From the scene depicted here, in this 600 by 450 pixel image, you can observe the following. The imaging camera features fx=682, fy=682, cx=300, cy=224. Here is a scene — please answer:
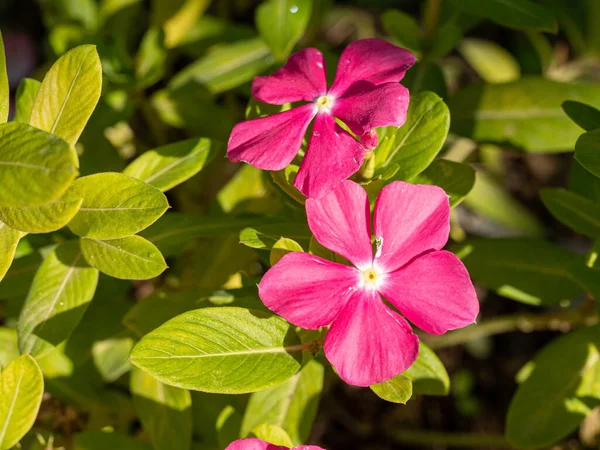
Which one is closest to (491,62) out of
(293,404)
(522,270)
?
(522,270)

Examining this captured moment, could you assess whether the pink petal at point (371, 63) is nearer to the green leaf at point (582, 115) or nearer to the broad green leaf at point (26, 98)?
the green leaf at point (582, 115)

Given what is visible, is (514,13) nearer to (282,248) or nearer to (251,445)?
(282,248)

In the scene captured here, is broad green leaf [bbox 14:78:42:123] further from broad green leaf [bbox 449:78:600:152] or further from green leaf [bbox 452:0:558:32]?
broad green leaf [bbox 449:78:600:152]

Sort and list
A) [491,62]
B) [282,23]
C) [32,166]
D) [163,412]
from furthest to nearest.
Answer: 1. [491,62]
2. [282,23]
3. [163,412]
4. [32,166]

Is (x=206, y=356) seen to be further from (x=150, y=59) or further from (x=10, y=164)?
(x=150, y=59)

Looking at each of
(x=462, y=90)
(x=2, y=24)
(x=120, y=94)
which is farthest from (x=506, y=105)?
(x=2, y=24)

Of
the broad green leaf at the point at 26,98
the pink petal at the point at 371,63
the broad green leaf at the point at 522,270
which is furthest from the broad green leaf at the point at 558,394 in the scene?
the broad green leaf at the point at 26,98

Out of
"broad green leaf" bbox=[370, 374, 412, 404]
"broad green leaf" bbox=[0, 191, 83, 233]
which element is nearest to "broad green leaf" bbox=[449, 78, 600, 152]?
"broad green leaf" bbox=[370, 374, 412, 404]
